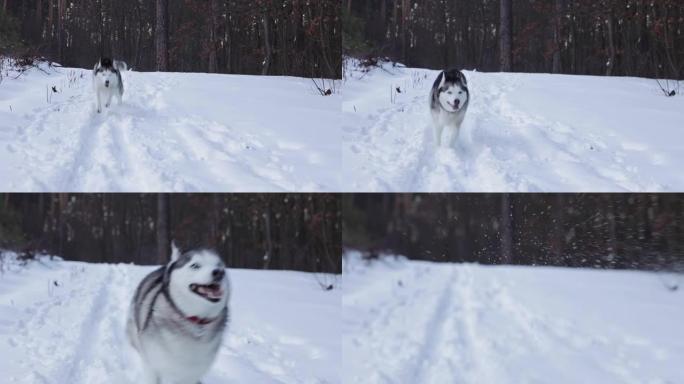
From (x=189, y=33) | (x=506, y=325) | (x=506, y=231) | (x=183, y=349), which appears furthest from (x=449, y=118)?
(x=189, y=33)

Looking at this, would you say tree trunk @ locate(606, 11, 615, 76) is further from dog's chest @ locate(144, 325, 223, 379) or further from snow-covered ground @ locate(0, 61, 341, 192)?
dog's chest @ locate(144, 325, 223, 379)

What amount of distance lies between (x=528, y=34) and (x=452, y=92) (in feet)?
5.96

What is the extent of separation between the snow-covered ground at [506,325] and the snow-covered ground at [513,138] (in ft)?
2.79

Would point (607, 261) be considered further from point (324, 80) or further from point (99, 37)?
point (99, 37)

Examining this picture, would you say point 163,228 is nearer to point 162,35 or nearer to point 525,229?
point 162,35

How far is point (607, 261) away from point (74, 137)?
13.5 feet

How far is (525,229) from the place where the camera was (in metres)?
4.69

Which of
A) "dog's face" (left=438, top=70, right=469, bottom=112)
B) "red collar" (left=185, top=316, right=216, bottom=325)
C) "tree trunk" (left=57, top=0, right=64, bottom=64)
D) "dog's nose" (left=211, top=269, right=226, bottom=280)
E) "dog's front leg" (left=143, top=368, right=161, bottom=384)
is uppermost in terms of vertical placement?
"tree trunk" (left=57, top=0, right=64, bottom=64)

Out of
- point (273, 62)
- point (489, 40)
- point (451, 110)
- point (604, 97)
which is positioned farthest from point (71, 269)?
point (604, 97)

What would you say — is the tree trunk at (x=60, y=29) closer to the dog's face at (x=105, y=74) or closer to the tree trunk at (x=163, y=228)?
the dog's face at (x=105, y=74)

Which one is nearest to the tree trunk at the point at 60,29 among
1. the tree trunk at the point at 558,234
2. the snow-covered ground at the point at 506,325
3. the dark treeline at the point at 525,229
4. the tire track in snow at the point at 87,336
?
the tire track in snow at the point at 87,336

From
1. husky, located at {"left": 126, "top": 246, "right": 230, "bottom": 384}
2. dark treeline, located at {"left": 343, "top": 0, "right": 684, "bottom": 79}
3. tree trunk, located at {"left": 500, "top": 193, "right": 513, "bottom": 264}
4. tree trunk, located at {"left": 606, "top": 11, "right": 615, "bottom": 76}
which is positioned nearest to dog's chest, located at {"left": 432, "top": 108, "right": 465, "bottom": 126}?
tree trunk, located at {"left": 500, "top": 193, "right": 513, "bottom": 264}

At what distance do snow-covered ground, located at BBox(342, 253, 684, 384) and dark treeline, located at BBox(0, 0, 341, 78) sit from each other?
1975mm

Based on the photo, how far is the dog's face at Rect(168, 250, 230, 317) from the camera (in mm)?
2471
